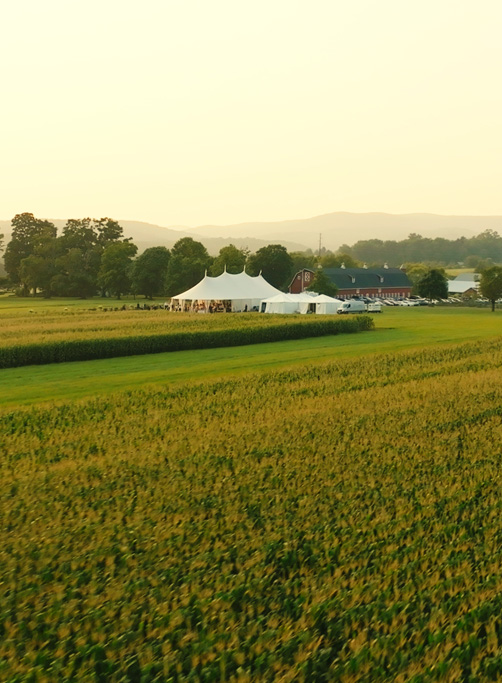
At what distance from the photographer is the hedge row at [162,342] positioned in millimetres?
36781

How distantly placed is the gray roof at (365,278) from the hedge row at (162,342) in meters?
70.7

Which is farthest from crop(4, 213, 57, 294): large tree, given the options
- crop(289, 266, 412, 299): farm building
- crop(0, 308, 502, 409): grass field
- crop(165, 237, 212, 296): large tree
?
crop(0, 308, 502, 409): grass field

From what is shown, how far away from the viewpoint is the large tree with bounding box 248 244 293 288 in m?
114

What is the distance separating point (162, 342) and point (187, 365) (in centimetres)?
760

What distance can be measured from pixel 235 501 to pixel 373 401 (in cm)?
1086

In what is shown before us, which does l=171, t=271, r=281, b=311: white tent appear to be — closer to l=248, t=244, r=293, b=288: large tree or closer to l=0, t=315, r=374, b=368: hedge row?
l=0, t=315, r=374, b=368: hedge row

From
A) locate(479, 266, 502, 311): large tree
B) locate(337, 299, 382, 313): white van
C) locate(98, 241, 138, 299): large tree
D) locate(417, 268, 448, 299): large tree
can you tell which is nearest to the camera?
locate(337, 299, 382, 313): white van

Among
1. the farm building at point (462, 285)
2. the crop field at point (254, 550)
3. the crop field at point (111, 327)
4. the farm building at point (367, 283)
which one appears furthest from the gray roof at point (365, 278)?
the crop field at point (254, 550)

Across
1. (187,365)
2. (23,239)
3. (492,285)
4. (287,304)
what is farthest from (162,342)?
(23,239)

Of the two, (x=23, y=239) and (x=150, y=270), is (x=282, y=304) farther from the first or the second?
(x=23, y=239)

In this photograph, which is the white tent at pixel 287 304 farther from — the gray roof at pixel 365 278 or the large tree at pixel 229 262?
the gray roof at pixel 365 278

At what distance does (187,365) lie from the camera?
35.5 m

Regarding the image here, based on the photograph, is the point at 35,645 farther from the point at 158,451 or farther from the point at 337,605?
the point at 158,451

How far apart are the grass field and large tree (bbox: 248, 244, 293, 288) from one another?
197 feet
